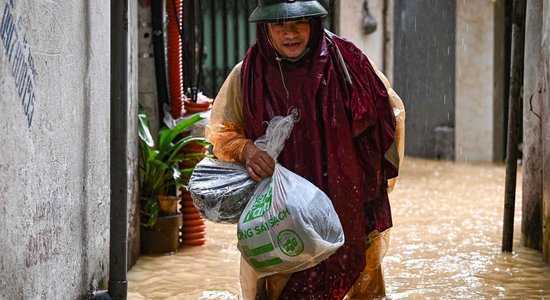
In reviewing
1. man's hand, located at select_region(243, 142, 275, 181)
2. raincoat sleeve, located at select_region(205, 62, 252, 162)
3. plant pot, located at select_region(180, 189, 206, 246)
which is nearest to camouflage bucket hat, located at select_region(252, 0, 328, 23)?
raincoat sleeve, located at select_region(205, 62, 252, 162)

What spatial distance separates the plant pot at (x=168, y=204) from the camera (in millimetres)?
6121

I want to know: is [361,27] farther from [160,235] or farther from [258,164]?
[258,164]

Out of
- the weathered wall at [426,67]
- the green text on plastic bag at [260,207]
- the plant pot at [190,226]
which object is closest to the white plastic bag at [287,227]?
the green text on plastic bag at [260,207]

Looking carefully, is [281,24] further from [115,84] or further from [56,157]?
[56,157]

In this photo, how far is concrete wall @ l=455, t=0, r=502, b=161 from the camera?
1304 centimetres

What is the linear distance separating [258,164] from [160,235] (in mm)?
2364

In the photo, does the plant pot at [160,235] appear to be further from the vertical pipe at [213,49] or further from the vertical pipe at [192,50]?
the vertical pipe at [213,49]

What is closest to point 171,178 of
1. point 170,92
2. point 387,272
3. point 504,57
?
point 170,92

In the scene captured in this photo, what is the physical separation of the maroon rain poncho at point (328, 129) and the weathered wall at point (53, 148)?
0.77m

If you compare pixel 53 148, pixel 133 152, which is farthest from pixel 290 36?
pixel 133 152

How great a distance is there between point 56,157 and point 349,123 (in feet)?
4.54

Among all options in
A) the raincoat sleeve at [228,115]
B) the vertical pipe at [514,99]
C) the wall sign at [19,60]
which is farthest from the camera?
the vertical pipe at [514,99]

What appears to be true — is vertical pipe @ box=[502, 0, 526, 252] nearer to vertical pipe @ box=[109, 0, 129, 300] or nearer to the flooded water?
the flooded water

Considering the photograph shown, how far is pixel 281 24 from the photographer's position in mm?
3979
